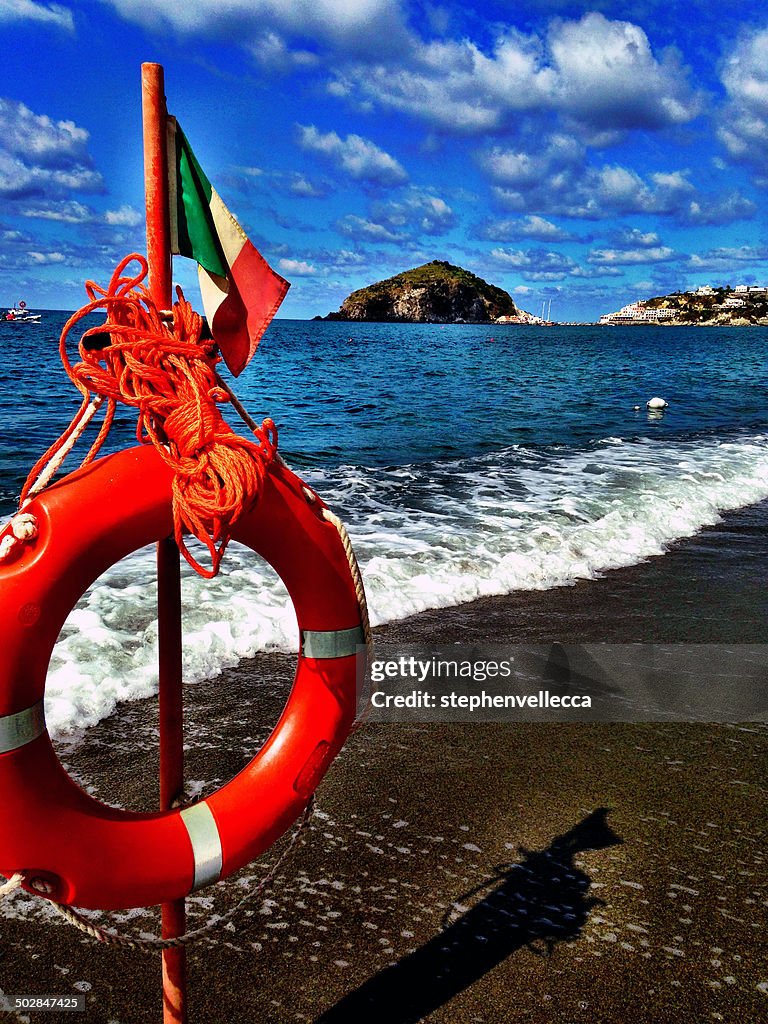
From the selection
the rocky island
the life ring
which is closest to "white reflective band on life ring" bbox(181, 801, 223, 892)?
the life ring

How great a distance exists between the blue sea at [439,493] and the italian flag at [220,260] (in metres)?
2.63

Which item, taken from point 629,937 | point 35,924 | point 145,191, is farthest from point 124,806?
point 145,191

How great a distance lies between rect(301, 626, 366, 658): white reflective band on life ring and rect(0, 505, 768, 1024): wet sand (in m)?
1.09

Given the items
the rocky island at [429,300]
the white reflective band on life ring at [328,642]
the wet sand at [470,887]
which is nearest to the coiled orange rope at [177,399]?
the white reflective band on life ring at [328,642]

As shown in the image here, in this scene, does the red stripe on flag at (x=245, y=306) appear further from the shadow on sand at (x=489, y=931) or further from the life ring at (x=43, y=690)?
the shadow on sand at (x=489, y=931)

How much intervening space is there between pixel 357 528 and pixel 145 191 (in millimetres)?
5562

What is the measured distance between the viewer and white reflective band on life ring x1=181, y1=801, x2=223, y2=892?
6.59 feet

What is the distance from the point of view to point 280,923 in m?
2.66

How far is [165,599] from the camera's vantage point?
6.47ft

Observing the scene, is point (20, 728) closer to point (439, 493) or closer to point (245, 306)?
point (245, 306)

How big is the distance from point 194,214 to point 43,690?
1.19 m

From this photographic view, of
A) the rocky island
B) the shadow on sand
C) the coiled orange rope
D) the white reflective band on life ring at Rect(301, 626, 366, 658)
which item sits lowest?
the shadow on sand

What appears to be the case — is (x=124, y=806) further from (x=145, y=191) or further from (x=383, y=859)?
(x=145, y=191)

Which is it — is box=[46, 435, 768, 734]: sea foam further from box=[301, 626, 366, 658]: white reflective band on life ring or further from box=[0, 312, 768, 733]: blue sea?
box=[301, 626, 366, 658]: white reflective band on life ring
